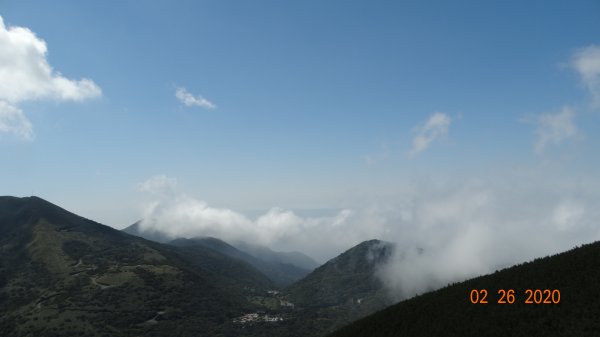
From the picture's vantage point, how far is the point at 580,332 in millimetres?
39844

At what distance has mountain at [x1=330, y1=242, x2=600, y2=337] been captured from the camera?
44562 mm

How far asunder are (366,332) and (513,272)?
27615 mm

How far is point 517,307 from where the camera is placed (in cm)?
5262

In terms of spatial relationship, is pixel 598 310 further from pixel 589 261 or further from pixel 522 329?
pixel 589 261
